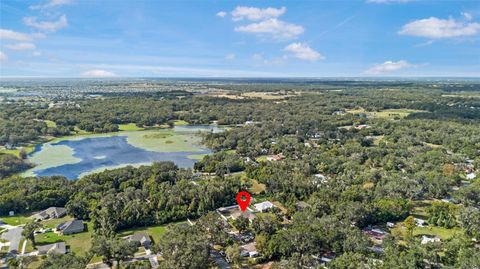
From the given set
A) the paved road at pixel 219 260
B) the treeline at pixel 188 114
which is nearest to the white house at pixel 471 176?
the treeline at pixel 188 114

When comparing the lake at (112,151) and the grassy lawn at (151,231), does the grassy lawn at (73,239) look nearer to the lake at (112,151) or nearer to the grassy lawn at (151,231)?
the grassy lawn at (151,231)

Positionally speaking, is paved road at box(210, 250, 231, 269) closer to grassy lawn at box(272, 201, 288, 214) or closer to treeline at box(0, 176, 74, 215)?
grassy lawn at box(272, 201, 288, 214)

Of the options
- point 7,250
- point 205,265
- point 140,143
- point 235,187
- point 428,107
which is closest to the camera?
point 205,265

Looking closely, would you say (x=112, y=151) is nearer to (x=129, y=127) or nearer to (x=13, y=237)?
(x=129, y=127)

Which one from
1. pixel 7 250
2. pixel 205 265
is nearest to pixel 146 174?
pixel 7 250

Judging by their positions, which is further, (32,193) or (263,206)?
(32,193)

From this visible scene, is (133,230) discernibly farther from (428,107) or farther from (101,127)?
(428,107)

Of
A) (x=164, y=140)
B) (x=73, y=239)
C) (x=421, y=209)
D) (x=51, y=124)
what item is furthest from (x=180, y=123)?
(x=421, y=209)
